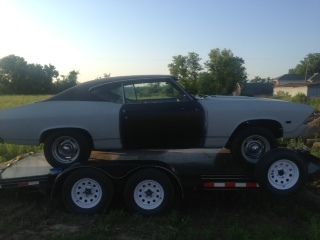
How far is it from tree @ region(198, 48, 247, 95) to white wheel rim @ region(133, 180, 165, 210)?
297ft

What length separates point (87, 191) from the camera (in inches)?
272

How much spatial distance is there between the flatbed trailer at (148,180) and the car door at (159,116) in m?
0.54

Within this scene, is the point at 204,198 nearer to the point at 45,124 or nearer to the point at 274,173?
the point at 274,173

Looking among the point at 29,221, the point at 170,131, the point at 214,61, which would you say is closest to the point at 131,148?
the point at 170,131

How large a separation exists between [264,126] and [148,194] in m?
2.09

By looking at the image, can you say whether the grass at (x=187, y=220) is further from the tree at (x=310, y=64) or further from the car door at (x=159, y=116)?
the tree at (x=310, y=64)

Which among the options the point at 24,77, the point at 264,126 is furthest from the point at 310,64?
the point at 264,126

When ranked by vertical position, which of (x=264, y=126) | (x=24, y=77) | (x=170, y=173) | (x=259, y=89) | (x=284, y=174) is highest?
(x=24, y=77)

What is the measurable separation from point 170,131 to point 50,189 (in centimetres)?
190

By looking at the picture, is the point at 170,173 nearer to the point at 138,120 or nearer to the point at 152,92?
the point at 138,120

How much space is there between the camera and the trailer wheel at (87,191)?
681cm

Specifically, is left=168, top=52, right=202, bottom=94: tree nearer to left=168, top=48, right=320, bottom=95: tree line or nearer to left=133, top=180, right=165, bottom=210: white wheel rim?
left=168, top=48, right=320, bottom=95: tree line

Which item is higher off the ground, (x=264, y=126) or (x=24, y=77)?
(x=24, y=77)

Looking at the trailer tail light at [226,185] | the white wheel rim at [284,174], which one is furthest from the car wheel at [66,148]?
the white wheel rim at [284,174]
